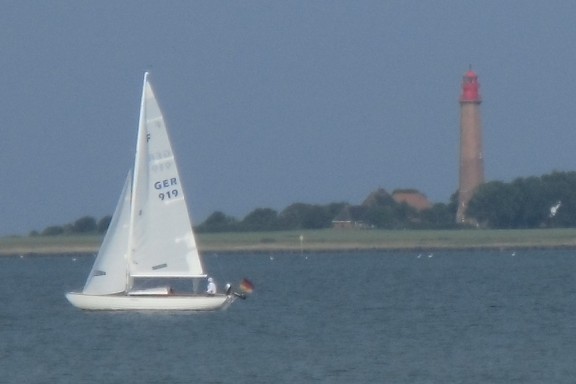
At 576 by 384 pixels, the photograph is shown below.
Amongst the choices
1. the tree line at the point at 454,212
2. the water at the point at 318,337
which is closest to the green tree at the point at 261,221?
the tree line at the point at 454,212

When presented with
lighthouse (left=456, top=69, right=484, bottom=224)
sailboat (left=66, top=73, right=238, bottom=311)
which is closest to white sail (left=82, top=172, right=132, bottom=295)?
sailboat (left=66, top=73, right=238, bottom=311)

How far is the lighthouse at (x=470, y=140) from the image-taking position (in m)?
→ 104

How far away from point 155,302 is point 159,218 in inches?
93.7

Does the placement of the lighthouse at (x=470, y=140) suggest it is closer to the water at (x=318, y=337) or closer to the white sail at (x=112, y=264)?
the water at (x=318, y=337)

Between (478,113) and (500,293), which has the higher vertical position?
(478,113)

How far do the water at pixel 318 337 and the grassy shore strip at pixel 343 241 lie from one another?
45.9 m

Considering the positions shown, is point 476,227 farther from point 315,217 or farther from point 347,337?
point 347,337

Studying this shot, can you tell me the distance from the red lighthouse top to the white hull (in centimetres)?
6793

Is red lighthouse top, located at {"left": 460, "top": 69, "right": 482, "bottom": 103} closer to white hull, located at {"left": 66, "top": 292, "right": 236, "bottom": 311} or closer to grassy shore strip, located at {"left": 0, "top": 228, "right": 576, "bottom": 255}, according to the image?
grassy shore strip, located at {"left": 0, "top": 228, "right": 576, "bottom": 255}

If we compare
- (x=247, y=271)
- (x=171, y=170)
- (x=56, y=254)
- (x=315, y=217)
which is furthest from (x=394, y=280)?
(x=315, y=217)

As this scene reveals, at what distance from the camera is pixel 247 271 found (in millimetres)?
77875

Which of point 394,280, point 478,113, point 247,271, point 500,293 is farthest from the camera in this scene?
point 478,113

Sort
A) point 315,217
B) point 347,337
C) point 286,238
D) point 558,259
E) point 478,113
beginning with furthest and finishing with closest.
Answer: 1. point 315,217
2. point 286,238
3. point 478,113
4. point 558,259
5. point 347,337

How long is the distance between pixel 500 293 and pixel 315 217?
69.2m
